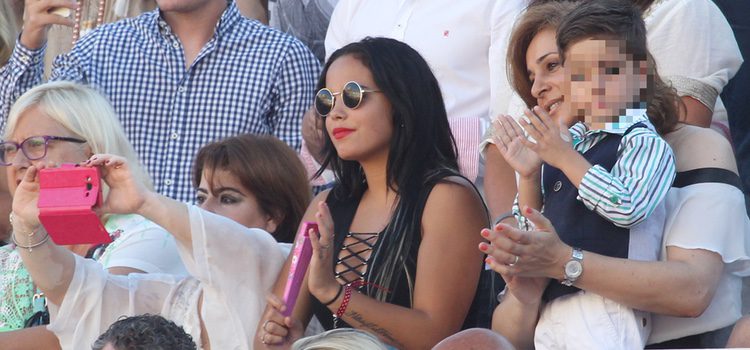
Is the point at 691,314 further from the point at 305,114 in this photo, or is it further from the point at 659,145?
the point at 305,114

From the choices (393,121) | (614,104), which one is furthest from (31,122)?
(614,104)

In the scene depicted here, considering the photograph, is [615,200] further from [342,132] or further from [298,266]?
[342,132]

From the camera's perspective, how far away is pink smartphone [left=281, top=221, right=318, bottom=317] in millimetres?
4102

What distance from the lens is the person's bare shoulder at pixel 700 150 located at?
3.99 meters

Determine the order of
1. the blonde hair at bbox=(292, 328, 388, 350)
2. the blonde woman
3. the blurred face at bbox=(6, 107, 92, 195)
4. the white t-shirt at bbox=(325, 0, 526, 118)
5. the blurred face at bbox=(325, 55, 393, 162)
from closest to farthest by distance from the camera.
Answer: the blonde hair at bbox=(292, 328, 388, 350), the blurred face at bbox=(325, 55, 393, 162), the blonde woman, the blurred face at bbox=(6, 107, 92, 195), the white t-shirt at bbox=(325, 0, 526, 118)

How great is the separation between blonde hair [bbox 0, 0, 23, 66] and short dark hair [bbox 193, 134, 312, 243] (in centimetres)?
192

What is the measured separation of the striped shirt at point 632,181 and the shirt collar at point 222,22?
109 inches

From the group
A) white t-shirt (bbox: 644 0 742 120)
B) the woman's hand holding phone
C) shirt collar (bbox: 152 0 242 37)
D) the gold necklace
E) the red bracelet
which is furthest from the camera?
the gold necklace

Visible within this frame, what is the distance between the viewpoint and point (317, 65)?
614 centimetres

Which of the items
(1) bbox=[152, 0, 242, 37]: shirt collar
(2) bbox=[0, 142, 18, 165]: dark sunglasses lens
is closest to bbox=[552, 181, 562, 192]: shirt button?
(2) bbox=[0, 142, 18, 165]: dark sunglasses lens

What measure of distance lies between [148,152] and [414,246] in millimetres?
2065

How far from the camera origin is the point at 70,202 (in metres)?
4.22

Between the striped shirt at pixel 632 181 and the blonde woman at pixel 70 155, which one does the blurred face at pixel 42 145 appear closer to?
the blonde woman at pixel 70 155

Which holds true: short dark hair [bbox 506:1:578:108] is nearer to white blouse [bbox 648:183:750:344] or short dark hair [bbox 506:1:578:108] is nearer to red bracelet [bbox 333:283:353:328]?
white blouse [bbox 648:183:750:344]
